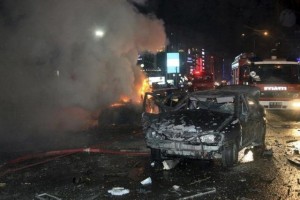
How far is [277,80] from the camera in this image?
57.1 ft

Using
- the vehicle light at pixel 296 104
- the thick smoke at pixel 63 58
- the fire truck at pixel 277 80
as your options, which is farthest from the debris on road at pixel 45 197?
the vehicle light at pixel 296 104

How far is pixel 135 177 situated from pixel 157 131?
4.00 feet

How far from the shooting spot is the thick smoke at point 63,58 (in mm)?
14352

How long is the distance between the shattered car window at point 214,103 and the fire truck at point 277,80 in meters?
9.23

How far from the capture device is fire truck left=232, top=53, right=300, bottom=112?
56.7 feet

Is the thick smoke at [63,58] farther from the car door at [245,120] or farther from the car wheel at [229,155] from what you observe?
the car wheel at [229,155]

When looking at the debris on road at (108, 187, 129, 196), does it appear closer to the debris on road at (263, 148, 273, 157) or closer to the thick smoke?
the debris on road at (263, 148, 273, 157)

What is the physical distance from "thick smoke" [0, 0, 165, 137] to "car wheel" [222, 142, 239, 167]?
791 centimetres

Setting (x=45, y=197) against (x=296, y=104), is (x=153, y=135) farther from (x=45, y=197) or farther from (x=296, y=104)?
(x=296, y=104)

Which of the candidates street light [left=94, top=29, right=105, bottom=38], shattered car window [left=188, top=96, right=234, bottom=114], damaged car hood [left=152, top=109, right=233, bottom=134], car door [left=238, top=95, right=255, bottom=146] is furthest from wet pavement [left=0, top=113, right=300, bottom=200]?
street light [left=94, top=29, right=105, bottom=38]

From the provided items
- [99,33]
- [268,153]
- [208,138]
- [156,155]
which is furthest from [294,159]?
[99,33]

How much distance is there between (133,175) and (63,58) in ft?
29.2

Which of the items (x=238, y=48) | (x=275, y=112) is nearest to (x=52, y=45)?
(x=275, y=112)

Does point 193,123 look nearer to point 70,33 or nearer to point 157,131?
point 157,131
